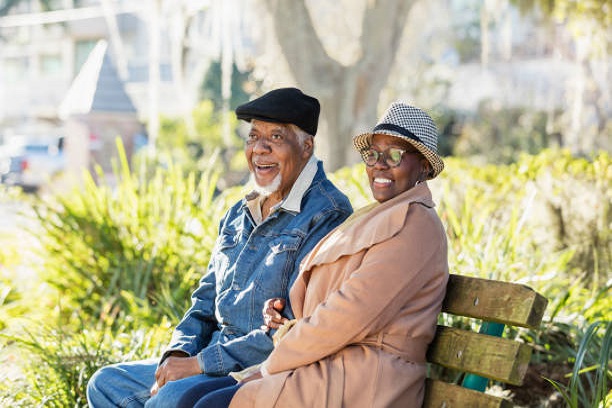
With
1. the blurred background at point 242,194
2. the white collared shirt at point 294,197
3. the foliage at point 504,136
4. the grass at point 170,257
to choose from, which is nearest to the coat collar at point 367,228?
the white collared shirt at point 294,197

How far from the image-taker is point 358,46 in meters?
10.7

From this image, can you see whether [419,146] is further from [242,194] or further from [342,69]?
[342,69]

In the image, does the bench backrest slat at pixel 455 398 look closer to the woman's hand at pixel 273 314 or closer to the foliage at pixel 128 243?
the woman's hand at pixel 273 314

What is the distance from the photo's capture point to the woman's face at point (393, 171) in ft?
10.7

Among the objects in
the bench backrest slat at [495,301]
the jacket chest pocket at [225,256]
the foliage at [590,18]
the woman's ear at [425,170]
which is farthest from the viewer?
the foliage at [590,18]

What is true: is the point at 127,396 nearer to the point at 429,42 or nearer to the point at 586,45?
the point at 586,45

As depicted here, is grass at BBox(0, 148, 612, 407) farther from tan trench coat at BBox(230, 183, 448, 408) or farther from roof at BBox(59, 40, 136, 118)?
roof at BBox(59, 40, 136, 118)

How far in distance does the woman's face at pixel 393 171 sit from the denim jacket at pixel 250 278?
353 mm

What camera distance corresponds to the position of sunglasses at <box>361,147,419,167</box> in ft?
10.6

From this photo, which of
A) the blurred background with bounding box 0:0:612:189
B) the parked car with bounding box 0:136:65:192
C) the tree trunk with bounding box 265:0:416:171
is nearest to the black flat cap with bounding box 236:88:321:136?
the blurred background with bounding box 0:0:612:189

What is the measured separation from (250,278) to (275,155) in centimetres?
52

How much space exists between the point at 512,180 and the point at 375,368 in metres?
4.22

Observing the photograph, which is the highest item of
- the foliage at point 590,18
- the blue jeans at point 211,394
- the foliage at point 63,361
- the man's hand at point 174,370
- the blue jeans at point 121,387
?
the foliage at point 590,18

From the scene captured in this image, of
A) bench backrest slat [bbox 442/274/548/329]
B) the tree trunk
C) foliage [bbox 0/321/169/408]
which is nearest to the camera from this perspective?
bench backrest slat [bbox 442/274/548/329]
